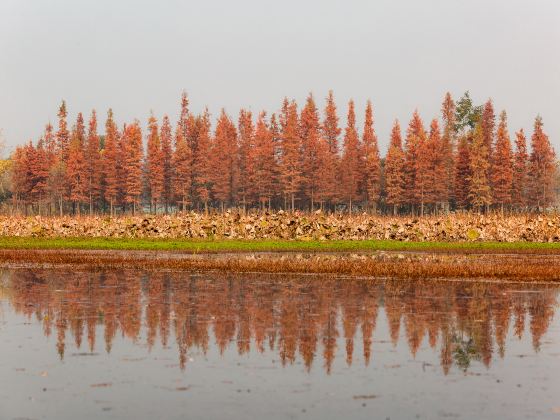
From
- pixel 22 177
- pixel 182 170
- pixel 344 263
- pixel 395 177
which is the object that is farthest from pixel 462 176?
pixel 344 263

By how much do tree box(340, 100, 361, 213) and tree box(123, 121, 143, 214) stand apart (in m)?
29.3

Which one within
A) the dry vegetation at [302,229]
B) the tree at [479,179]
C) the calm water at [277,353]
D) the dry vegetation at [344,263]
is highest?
the tree at [479,179]

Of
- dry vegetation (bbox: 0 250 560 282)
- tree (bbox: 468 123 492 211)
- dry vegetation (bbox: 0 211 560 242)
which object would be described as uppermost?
tree (bbox: 468 123 492 211)

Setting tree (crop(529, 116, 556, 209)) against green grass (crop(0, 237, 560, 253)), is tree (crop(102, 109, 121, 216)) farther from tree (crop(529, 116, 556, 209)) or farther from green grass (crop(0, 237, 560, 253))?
green grass (crop(0, 237, 560, 253))

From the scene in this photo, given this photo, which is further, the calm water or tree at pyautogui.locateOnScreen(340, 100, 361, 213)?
tree at pyautogui.locateOnScreen(340, 100, 361, 213)

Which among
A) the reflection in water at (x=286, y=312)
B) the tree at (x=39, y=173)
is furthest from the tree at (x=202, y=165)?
the reflection in water at (x=286, y=312)

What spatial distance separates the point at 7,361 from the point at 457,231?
39.3 m

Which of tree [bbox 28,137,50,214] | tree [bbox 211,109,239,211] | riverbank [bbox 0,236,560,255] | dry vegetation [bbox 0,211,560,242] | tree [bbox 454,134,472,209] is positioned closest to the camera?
riverbank [bbox 0,236,560,255]

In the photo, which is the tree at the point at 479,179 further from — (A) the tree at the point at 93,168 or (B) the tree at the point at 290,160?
(A) the tree at the point at 93,168

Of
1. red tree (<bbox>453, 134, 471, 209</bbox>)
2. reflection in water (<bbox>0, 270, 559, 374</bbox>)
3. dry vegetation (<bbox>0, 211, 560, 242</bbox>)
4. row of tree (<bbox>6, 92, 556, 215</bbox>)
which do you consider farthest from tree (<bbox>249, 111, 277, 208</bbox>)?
reflection in water (<bbox>0, 270, 559, 374</bbox>)

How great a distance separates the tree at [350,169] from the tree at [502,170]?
18.2 meters

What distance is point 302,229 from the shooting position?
50156 mm

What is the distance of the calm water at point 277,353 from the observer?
1145 cm

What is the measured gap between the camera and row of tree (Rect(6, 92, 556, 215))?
103812 mm
